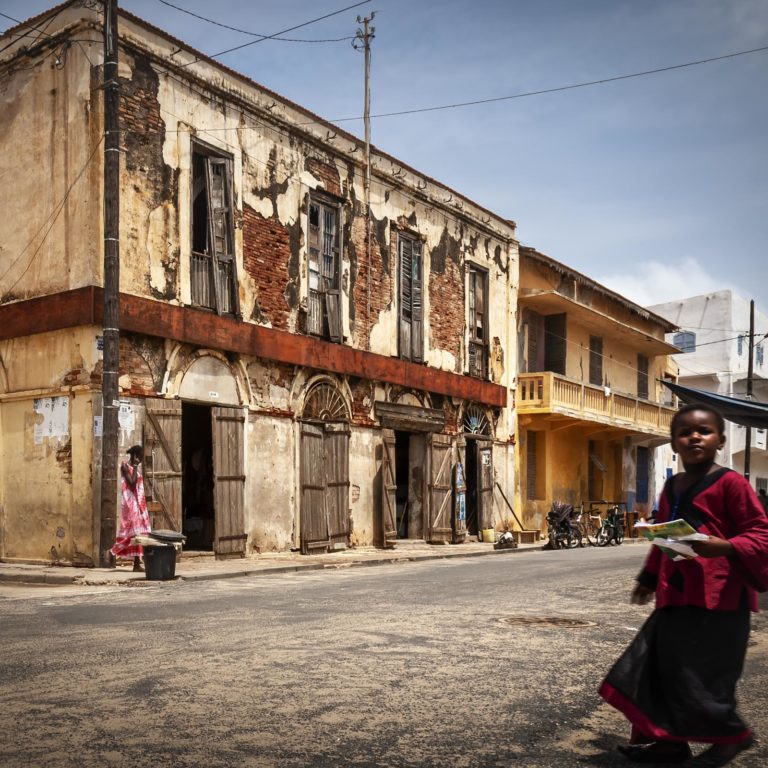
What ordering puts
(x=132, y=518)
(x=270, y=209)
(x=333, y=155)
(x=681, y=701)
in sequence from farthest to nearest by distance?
1. (x=333, y=155)
2. (x=270, y=209)
3. (x=132, y=518)
4. (x=681, y=701)

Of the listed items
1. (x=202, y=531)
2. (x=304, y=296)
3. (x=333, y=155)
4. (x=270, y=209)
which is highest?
(x=333, y=155)

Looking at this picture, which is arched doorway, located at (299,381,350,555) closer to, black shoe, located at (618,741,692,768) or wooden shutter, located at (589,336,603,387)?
wooden shutter, located at (589,336,603,387)

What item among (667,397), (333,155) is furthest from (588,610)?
(667,397)

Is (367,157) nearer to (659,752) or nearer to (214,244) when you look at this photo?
(214,244)

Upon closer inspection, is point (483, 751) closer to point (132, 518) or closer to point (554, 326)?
point (132, 518)

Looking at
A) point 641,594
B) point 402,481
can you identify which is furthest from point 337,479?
point 641,594

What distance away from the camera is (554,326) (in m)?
30.5

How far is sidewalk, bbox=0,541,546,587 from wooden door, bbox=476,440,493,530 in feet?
9.57

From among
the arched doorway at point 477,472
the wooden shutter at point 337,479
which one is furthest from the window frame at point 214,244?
the arched doorway at point 477,472

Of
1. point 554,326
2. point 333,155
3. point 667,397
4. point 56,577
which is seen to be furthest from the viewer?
point 667,397

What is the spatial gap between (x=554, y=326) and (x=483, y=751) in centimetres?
2687

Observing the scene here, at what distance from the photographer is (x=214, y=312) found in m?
17.0

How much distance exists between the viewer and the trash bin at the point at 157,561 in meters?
13.0

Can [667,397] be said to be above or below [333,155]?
below
